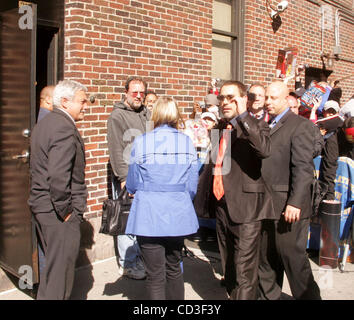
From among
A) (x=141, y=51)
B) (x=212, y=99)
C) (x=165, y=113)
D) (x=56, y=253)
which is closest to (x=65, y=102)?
(x=165, y=113)

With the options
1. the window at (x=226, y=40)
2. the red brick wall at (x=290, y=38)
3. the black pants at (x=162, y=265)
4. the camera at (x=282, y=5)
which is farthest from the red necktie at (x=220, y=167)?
→ the camera at (x=282, y=5)

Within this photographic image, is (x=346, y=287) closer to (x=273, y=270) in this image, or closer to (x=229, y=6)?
(x=273, y=270)

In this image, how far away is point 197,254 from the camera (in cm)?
584

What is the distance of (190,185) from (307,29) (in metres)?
7.63

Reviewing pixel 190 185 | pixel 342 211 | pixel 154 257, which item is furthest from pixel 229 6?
pixel 154 257

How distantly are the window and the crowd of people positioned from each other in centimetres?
414

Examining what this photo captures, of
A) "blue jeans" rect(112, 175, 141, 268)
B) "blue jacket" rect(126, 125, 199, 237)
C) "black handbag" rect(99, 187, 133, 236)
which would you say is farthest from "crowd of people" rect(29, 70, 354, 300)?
"blue jeans" rect(112, 175, 141, 268)

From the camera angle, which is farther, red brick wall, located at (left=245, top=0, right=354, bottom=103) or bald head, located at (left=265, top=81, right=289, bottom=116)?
red brick wall, located at (left=245, top=0, right=354, bottom=103)

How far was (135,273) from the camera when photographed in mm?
4949

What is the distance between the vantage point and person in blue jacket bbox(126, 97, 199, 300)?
3293mm

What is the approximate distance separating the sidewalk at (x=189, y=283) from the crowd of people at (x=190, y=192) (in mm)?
656

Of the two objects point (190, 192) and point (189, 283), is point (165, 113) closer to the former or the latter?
point (190, 192)

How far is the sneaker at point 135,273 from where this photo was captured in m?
4.91

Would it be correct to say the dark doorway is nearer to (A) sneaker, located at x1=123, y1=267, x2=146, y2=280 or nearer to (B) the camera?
(A) sneaker, located at x1=123, y1=267, x2=146, y2=280
